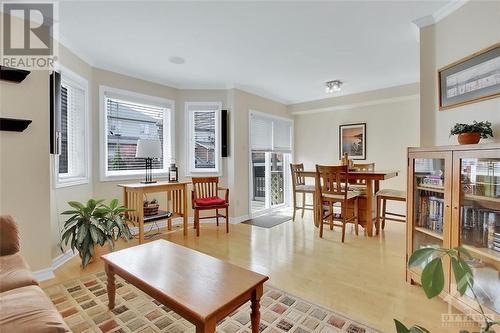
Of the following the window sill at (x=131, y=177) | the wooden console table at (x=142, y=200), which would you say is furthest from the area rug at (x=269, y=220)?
the window sill at (x=131, y=177)

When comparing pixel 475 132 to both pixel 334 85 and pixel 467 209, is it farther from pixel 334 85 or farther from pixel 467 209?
pixel 334 85

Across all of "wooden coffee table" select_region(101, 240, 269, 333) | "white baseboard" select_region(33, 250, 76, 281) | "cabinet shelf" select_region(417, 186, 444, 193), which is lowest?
"white baseboard" select_region(33, 250, 76, 281)

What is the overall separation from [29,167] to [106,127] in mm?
1352

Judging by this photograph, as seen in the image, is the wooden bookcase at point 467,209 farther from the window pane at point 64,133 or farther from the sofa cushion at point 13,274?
the window pane at point 64,133

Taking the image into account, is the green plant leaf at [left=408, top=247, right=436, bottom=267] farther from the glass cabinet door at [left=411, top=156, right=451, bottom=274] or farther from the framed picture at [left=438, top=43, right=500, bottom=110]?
the framed picture at [left=438, top=43, right=500, bottom=110]

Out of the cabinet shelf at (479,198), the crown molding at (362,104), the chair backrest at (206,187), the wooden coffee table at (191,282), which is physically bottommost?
the wooden coffee table at (191,282)

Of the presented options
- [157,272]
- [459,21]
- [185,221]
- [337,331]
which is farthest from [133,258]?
[459,21]

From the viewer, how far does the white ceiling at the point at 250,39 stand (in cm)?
212

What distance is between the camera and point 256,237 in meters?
3.51

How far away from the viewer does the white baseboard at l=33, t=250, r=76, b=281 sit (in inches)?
88.6

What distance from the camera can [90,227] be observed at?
2.47 metres

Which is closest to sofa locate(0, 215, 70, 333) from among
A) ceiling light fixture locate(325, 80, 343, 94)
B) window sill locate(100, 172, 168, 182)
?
window sill locate(100, 172, 168, 182)

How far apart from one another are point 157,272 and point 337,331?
1221mm

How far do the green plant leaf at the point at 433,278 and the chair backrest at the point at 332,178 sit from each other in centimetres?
267
